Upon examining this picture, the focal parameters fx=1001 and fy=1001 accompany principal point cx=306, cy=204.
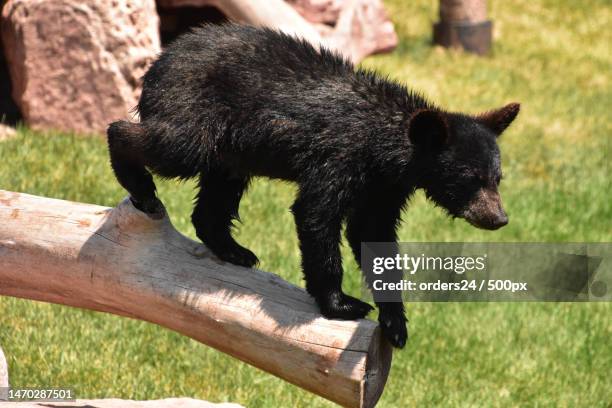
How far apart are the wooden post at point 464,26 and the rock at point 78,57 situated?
17.8 ft

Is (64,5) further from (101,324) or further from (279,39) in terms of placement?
(279,39)

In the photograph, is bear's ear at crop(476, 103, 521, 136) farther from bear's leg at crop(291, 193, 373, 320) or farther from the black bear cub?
bear's leg at crop(291, 193, 373, 320)

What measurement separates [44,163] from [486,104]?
532cm

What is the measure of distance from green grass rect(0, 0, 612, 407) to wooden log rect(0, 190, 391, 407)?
1.13 metres

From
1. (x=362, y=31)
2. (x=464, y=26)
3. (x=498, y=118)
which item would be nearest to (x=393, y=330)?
(x=498, y=118)

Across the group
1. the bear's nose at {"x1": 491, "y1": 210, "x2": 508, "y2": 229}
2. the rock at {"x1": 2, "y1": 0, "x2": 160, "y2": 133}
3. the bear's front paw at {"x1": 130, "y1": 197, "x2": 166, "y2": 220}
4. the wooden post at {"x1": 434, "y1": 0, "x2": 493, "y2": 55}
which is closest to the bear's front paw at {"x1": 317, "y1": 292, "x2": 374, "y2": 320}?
the bear's nose at {"x1": 491, "y1": 210, "x2": 508, "y2": 229}

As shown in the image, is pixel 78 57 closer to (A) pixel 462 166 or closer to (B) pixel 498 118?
(B) pixel 498 118

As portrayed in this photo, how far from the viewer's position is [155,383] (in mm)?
5723

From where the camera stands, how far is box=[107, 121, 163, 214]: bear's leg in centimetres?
452

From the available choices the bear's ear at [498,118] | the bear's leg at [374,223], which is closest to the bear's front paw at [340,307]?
the bear's leg at [374,223]

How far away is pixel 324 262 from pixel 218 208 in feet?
2.82

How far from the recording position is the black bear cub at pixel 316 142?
426 centimetres

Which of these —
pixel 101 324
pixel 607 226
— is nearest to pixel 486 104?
pixel 607 226

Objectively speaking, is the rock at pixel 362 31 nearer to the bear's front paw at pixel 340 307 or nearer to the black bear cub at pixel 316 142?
the black bear cub at pixel 316 142
